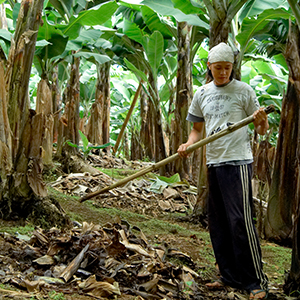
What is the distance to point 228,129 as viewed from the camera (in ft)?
8.11

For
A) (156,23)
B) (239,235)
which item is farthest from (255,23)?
(239,235)

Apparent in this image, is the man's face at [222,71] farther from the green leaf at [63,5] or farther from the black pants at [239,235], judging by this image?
the green leaf at [63,5]

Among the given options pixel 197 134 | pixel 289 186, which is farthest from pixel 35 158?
A: pixel 289 186

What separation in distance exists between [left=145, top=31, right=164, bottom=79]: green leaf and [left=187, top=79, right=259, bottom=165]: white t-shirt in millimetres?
3933

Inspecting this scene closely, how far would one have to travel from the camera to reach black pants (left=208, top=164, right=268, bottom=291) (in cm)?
246

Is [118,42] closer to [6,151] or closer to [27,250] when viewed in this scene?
[6,151]

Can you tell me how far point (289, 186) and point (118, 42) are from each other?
16.9ft

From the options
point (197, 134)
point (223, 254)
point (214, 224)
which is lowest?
point (223, 254)

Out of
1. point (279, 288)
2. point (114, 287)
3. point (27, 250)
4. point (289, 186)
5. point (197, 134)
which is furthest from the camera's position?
point (289, 186)

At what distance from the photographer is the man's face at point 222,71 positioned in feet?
8.37

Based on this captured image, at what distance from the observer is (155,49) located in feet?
21.6

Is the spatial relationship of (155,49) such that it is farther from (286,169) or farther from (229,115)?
(229,115)

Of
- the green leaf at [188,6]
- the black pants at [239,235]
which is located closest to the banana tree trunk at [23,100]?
the black pants at [239,235]

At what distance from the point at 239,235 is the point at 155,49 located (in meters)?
4.79
